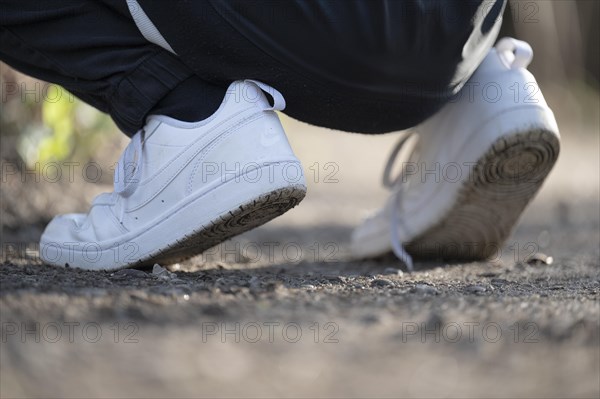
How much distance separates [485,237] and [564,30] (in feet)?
15.8

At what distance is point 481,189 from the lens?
1586 millimetres

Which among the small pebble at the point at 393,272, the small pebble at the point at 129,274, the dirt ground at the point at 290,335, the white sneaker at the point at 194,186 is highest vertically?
the white sneaker at the point at 194,186

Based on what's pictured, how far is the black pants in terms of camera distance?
1237 millimetres

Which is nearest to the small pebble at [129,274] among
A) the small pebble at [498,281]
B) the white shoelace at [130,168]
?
the white shoelace at [130,168]

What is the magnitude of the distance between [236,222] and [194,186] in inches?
3.4

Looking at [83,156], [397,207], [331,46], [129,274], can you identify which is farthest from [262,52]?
[83,156]

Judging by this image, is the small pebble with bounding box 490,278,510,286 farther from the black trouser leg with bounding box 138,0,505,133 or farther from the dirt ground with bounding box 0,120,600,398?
the black trouser leg with bounding box 138,0,505,133

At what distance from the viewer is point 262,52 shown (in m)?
1.25

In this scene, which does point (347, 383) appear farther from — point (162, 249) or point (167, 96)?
point (167, 96)

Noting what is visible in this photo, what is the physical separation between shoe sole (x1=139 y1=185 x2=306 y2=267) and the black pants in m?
0.17

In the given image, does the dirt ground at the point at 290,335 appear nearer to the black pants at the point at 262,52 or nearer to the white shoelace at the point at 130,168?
Answer: the white shoelace at the point at 130,168

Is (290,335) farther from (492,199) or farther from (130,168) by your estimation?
(492,199)

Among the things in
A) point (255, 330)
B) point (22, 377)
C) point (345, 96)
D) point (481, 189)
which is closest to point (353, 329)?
point (255, 330)

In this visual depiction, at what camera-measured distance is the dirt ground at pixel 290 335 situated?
0.83 metres
